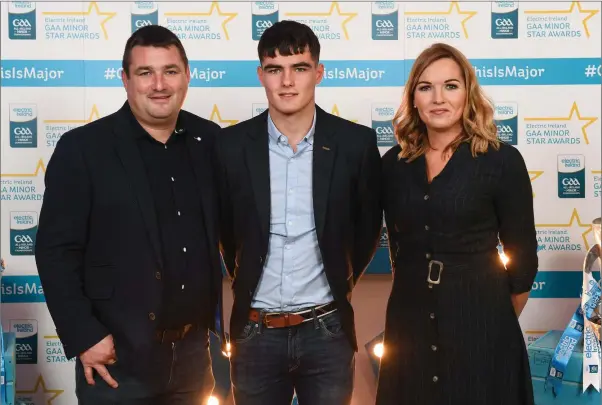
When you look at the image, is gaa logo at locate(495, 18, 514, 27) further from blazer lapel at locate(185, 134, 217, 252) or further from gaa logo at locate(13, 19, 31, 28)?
gaa logo at locate(13, 19, 31, 28)

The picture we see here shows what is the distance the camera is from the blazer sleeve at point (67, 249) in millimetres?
2211

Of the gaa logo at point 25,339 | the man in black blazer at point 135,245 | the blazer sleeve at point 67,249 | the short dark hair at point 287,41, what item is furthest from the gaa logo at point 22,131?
the short dark hair at point 287,41

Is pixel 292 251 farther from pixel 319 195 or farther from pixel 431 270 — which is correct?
pixel 431 270

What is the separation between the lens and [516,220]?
2.30 m

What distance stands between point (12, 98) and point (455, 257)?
257 cm

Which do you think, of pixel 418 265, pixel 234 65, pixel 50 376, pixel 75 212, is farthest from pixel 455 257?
pixel 50 376

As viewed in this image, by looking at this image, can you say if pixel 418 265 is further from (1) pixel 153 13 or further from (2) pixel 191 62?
(1) pixel 153 13

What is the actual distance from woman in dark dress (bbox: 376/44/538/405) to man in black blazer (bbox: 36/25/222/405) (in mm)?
706

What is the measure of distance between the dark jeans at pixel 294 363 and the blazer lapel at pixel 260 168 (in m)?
0.37

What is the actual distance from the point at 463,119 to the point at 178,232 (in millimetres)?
1051

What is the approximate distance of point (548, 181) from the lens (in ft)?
12.1

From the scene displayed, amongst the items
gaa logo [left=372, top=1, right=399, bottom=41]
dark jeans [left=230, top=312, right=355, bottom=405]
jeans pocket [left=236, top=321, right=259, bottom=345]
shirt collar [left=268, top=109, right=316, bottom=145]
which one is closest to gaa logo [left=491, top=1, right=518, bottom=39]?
gaa logo [left=372, top=1, right=399, bottom=41]

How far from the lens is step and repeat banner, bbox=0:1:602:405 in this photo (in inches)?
142

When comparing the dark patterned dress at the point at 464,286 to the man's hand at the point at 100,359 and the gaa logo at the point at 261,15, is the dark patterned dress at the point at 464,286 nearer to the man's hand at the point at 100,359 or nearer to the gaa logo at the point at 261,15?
the man's hand at the point at 100,359
